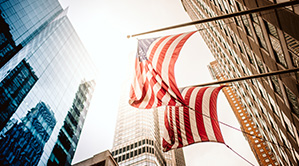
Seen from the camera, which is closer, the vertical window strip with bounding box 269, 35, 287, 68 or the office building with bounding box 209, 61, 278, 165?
the vertical window strip with bounding box 269, 35, 287, 68

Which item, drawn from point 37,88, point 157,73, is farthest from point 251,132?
point 157,73

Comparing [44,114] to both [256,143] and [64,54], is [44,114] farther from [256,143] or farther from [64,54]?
[256,143]

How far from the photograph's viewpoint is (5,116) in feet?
152

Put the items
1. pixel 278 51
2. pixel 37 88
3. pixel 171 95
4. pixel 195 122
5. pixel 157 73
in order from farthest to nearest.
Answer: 1. pixel 37 88
2. pixel 195 122
3. pixel 278 51
4. pixel 157 73
5. pixel 171 95

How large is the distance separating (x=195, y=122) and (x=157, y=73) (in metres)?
4.16

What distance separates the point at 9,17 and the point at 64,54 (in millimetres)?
22540

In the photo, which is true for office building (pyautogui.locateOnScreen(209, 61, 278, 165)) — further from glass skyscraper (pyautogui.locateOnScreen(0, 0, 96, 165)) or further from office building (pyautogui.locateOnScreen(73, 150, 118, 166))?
glass skyscraper (pyautogui.locateOnScreen(0, 0, 96, 165))

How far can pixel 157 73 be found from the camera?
9633 millimetres

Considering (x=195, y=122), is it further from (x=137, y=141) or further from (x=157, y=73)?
(x=137, y=141)

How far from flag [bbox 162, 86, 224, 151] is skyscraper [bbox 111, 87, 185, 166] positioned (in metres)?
63.5

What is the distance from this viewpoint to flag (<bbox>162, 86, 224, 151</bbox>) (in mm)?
10828

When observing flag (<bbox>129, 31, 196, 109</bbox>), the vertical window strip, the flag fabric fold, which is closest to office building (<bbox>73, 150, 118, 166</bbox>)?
the flag fabric fold

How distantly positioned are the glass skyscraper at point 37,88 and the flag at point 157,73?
47.5 metres

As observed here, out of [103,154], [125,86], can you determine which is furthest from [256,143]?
[125,86]
